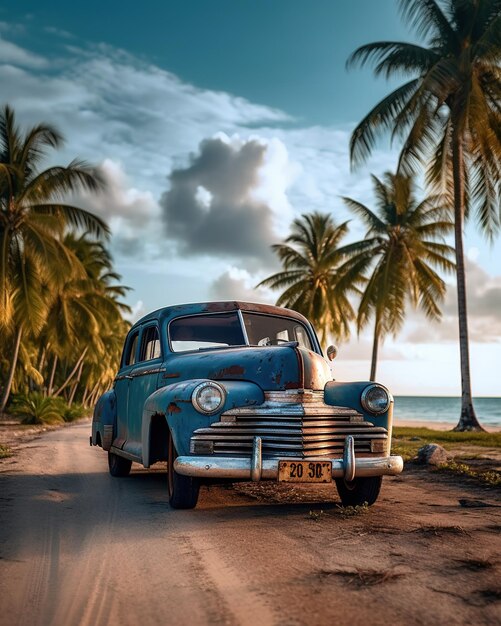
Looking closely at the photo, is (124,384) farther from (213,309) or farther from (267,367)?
(267,367)

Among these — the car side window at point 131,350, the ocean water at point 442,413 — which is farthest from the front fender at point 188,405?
the ocean water at point 442,413

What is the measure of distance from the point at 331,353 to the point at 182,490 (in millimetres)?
2291

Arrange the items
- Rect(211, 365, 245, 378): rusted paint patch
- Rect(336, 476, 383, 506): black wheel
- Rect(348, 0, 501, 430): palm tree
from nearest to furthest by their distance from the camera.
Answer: Rect(211, 365, 245, 378): rusted paint patch → Rect(336, 476, 383, 506): black wheel → Rect(348, 0, 501, 430): palm tree

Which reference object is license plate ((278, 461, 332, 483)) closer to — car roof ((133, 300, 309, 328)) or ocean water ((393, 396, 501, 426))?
car roof ((133, 300, 309, 328))

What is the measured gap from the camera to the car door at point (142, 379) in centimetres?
688

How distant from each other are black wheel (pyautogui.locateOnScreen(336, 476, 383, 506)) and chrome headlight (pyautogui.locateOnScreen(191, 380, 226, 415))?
53.5 inches

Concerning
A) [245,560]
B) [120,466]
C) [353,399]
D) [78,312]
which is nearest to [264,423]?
[353,399]

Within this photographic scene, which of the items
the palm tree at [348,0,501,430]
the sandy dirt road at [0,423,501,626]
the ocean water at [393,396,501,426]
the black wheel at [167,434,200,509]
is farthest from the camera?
the ocean water at [393,396,501,426]

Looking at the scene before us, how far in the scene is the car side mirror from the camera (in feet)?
22.7

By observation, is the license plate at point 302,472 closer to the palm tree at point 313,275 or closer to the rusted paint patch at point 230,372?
the rusted paint patch at point 230,372

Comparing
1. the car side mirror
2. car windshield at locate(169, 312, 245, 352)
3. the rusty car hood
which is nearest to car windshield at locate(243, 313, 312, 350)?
car windshield at locate(169, 312, 245, 352)

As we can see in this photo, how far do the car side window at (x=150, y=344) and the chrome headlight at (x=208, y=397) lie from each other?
1866mm

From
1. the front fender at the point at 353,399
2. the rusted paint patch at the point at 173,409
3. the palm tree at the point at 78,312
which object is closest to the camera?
the rusted paint patch at the point at 173,409

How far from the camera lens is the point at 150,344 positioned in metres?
7.44
